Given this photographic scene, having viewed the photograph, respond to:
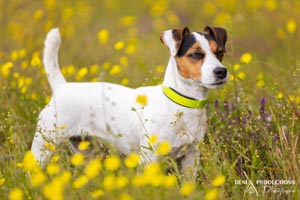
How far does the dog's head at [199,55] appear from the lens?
3.54 m

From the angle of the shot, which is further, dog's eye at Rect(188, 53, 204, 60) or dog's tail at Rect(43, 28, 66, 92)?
dog's tail at Rect(43, 28, 66, 92)

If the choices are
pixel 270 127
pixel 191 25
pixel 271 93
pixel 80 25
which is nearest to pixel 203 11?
pixel 191 25

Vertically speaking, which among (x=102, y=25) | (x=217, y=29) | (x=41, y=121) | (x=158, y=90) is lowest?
(x=102, y=25)

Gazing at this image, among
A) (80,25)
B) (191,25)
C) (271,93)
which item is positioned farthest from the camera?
(191,25)

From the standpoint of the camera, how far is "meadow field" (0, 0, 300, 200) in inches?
108

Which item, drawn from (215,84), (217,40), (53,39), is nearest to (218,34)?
(217,40)

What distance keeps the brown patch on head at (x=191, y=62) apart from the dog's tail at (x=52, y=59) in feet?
3.55

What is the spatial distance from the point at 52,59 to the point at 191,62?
1238 mm

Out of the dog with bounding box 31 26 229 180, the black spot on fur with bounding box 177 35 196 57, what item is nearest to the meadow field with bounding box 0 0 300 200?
the dog with bounding box 31 26 229 180

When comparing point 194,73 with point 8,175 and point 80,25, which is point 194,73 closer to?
point 8,175

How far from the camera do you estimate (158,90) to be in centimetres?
384

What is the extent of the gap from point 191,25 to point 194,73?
6336 mm

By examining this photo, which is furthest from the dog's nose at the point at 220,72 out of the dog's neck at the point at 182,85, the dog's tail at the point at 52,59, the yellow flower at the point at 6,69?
the yellow flower at the point at 6,69

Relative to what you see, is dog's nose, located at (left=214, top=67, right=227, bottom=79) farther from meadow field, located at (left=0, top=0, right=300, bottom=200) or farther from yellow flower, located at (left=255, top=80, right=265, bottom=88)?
yellow flower, located at (left=255, top=80, right=265, bottom=88)
